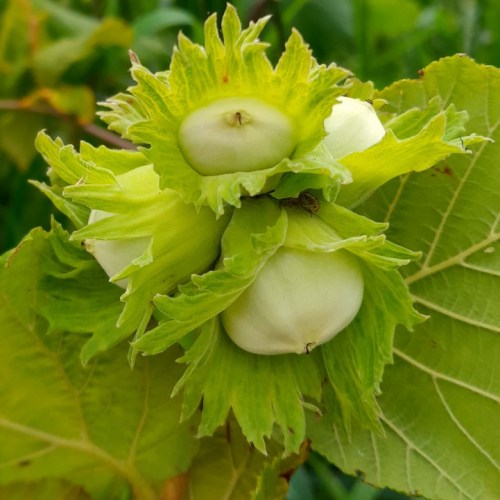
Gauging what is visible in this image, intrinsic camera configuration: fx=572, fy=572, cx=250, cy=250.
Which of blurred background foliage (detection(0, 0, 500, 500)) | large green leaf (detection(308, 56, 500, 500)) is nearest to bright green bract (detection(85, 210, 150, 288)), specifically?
large green leaf (detection(308, 56, 500, 500))

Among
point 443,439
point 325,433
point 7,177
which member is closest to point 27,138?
point 7,177

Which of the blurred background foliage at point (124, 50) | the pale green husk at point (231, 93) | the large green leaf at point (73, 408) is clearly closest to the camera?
the pale green husk at point (231, 93)

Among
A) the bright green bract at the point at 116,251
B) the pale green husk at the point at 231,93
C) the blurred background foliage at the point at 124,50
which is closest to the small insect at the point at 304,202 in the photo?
the pale green husk at the point at 231,93

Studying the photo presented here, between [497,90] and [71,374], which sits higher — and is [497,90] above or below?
above

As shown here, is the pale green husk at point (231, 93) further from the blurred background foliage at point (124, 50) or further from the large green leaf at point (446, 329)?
the blurred background foliage at point (124, 50)

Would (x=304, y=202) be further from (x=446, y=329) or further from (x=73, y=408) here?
(x=73, y=408)

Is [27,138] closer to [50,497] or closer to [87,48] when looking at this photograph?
[87,48]

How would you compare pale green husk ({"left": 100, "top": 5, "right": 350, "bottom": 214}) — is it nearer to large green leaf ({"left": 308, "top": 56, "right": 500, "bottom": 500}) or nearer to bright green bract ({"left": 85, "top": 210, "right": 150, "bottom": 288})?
bright green bract ({"left": 85, "top": 210, "right": 150, "bottom": 288})

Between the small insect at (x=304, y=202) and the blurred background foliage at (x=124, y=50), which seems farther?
the blurred background foliage at (x=124, y=50)
